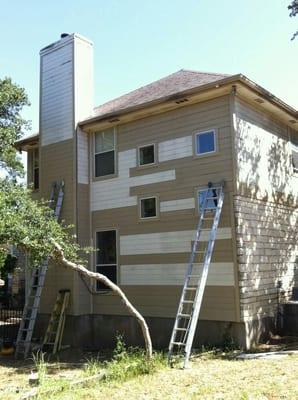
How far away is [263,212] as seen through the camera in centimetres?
1380

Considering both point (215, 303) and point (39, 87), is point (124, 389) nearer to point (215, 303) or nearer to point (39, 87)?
point (215, 303)

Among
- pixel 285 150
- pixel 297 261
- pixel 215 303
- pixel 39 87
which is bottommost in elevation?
pixel 215 303

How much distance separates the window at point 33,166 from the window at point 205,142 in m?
6.84

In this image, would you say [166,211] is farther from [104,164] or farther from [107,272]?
[104,164]

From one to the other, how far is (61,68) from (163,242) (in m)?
7.22

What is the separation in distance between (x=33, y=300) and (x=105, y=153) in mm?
5248

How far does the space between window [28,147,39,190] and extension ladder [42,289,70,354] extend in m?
4.70

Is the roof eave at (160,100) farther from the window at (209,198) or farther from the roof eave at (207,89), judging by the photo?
the window at (209,198)

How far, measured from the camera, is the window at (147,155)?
569 inches

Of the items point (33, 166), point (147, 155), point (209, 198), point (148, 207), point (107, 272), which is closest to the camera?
point (209, 198)

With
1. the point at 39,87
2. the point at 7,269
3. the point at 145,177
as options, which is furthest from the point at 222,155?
the point at 7,269

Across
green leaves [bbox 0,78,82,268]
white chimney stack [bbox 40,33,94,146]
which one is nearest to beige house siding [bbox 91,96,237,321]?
white chimney stack [bbox 40,33,94,146]

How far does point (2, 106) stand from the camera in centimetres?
1478

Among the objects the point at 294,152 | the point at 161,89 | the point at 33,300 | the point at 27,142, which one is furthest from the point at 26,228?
the point at 294,152
